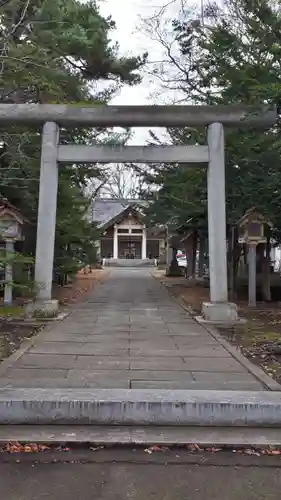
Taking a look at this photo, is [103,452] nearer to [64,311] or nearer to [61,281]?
[64,311]

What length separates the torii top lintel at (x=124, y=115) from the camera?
12492 mm

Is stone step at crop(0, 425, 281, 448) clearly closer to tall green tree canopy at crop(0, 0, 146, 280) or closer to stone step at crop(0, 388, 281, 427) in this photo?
stone step at crop(0, 388, 281, 427)

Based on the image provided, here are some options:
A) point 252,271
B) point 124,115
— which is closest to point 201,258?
point 252,271

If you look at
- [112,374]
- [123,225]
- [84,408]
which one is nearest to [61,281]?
[112,374]

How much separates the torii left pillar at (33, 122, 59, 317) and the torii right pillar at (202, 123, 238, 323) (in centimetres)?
370

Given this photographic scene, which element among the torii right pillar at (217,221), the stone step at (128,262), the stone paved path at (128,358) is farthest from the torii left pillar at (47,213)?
the stone step at (128,262)

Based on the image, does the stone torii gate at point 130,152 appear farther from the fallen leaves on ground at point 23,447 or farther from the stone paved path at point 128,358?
the fallen leaves on ground at point 23,447

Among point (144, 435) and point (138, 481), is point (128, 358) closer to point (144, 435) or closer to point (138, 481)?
point (144, 435)

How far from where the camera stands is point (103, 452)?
4.38 meters

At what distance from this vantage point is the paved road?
363 centimetres

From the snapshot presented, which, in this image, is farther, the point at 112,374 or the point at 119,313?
the point at 119,313

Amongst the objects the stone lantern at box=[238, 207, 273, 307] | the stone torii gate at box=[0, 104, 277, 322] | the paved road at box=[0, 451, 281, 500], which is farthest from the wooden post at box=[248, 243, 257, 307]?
the paved road at box=[0, 451, 281, 500]

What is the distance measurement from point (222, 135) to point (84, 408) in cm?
918

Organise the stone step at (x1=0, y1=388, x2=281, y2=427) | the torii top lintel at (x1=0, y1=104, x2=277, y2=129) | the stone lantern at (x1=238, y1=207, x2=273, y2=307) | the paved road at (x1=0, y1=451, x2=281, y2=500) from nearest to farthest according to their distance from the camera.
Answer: the paved road at (x1=0, y1=451, x2=281, y2=500), the stone step at (x1=0, y1=388, x2=281, y2=427), the torii top lintel at (x1=0, y1=104, x2=277, y2=129), the stone lantern at (x1=238, y1=207, x2=273, y2=307)
